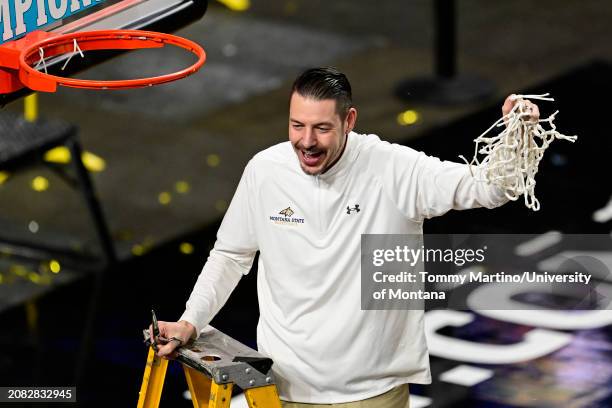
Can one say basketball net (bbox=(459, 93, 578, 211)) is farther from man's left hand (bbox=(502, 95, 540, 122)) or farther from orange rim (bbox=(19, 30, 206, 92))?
orange rim (bbox=(19, 30, 206, 92))

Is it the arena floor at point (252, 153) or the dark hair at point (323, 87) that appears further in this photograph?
the arena floor at point (252, 153)

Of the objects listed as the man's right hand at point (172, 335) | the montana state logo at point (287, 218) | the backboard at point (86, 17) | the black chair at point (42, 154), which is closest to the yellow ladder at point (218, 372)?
the man's right hand at point (172, 335)

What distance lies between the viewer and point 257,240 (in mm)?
4918

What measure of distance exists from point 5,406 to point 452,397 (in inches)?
73.1

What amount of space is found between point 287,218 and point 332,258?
184 millimetres

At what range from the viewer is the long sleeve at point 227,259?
16.0ft

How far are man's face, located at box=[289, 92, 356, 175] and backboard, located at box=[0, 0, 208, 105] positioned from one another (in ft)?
3.26

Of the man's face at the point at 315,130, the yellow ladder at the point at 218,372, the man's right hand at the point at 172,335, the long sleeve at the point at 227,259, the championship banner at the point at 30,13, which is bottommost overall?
the yellow ladder at the point at 218,372

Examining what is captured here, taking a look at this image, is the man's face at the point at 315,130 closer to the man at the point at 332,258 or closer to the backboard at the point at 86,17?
the man at the point at 332,258

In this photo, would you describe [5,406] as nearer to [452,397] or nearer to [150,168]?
[452,397]

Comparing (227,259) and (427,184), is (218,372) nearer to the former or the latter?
(227,259)

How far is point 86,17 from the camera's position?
5.39m

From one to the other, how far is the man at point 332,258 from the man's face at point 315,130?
0.01 meters

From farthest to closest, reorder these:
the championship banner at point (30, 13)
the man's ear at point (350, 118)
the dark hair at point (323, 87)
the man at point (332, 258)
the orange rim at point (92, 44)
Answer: the championship banner at point (30, 13) < the orange rim at point (92, 44) < the man at point (332, 258) < the man's ear at point (350, 118) < the dark hair at point (323, 87)
